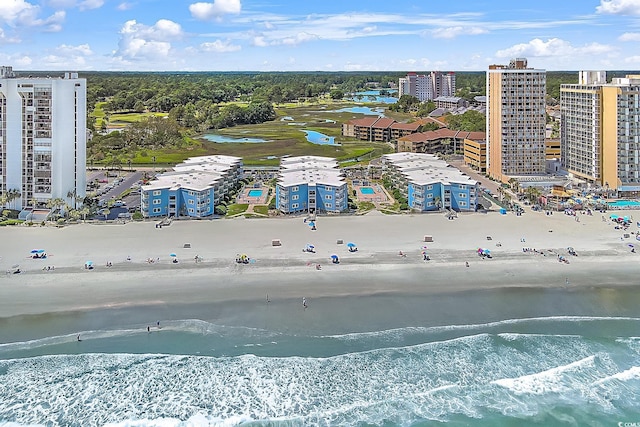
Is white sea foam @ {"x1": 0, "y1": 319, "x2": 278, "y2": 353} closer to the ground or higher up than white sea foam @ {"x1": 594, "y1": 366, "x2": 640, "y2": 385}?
higher up

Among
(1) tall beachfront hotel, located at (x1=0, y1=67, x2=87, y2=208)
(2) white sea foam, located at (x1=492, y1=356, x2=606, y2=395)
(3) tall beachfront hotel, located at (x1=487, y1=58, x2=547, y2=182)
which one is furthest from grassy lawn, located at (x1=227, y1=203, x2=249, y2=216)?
(2) white sea foam, located at (x1=492, y1=356, x2=606, y2=395)

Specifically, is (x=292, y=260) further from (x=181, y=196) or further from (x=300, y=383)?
(x=181, y=196)

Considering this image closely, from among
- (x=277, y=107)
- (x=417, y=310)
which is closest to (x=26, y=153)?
(x=417, y=310)

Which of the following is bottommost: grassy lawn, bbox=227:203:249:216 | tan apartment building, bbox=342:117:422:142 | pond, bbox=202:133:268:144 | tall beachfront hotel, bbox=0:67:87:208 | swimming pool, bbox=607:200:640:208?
grassy lawn, bbox=227:203:249:216

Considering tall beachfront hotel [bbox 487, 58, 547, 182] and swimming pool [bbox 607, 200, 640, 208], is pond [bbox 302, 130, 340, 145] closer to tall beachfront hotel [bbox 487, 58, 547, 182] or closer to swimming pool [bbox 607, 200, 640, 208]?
tall beachfront hotel [bbox 487, 58, 547, 182]

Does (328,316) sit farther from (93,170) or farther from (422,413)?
(93,170)

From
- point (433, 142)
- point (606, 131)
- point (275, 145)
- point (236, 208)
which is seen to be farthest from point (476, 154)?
point (275, 145)

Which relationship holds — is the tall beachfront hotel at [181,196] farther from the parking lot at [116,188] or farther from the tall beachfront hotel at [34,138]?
the tall beachfront hotel at [34,138]

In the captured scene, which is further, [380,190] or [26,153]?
[380,190]
